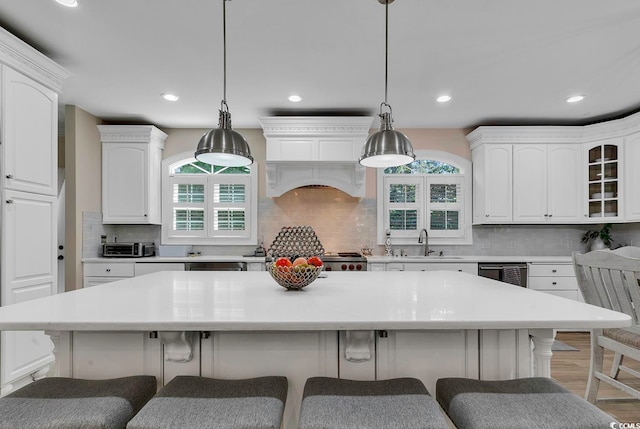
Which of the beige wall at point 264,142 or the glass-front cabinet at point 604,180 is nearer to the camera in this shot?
the glass-front cabinet at point 604,180

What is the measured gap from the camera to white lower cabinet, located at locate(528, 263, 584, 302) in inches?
157

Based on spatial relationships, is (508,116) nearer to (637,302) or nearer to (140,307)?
(637,302)

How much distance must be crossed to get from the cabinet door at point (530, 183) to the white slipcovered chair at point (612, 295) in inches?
85.9

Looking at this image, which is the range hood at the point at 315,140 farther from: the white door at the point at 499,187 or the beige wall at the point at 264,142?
the white door at the point at 499,187

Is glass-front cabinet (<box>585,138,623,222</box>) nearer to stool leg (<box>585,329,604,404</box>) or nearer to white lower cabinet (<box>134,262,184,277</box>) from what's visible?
stool leg (<box>585,329,604,404</box>)

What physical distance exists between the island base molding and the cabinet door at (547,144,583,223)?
3456 millimetres

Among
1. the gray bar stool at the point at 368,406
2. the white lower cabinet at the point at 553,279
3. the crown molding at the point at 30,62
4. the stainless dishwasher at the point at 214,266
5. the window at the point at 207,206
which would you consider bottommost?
the white lower cabinet at the point at 553,279

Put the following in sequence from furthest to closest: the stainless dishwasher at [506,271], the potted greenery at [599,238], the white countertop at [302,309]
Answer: the potted greenery at [599,238]
the stainless dishwasher at [506,271]
the white countertop at [302,309]

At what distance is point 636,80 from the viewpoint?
3.14 m

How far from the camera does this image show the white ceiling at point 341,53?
7.09 ft

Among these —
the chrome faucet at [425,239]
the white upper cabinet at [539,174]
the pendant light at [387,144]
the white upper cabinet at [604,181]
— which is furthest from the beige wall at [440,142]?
the pendant light at [387,144]

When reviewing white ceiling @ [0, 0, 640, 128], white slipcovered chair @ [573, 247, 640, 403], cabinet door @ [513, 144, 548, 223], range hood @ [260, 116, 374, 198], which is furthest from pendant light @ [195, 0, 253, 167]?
cabinet door @ [513, 144, 548, 223]

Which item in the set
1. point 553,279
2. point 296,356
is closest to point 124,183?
point 296,356

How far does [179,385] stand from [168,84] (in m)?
2.87
